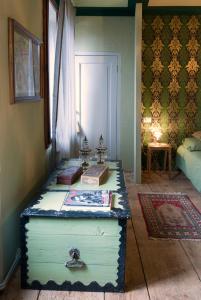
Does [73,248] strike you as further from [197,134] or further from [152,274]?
[197,134]

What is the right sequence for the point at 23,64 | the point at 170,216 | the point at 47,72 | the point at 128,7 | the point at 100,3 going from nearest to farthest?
1. the point at 23,64
2. the point at 47,72
3. the point at 170,216
4. the point at 100,3
5. the point at 128,7

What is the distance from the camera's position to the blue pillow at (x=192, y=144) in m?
5.11

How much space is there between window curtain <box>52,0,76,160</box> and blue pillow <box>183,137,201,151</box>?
185cm

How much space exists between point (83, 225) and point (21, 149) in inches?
31.7

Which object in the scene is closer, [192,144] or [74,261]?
[74,261]

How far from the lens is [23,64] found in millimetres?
2615

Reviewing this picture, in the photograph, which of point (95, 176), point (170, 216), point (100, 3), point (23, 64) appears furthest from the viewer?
point (100, 3)

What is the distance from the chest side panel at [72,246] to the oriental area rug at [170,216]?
1053 mm

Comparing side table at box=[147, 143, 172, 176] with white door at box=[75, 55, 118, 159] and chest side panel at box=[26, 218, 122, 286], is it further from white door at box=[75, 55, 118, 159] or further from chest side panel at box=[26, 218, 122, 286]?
chest side panel at box=[26, 218, 122, 286]

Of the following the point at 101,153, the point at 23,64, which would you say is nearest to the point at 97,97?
the point at 101,153

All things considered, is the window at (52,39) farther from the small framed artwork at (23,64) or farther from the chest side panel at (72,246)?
the chest side panel at (72,246)

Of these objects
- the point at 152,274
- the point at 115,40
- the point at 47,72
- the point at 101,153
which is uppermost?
the point at 115,40

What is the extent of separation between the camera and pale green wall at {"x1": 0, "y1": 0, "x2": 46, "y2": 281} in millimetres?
2174

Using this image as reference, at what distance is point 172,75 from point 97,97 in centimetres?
130
